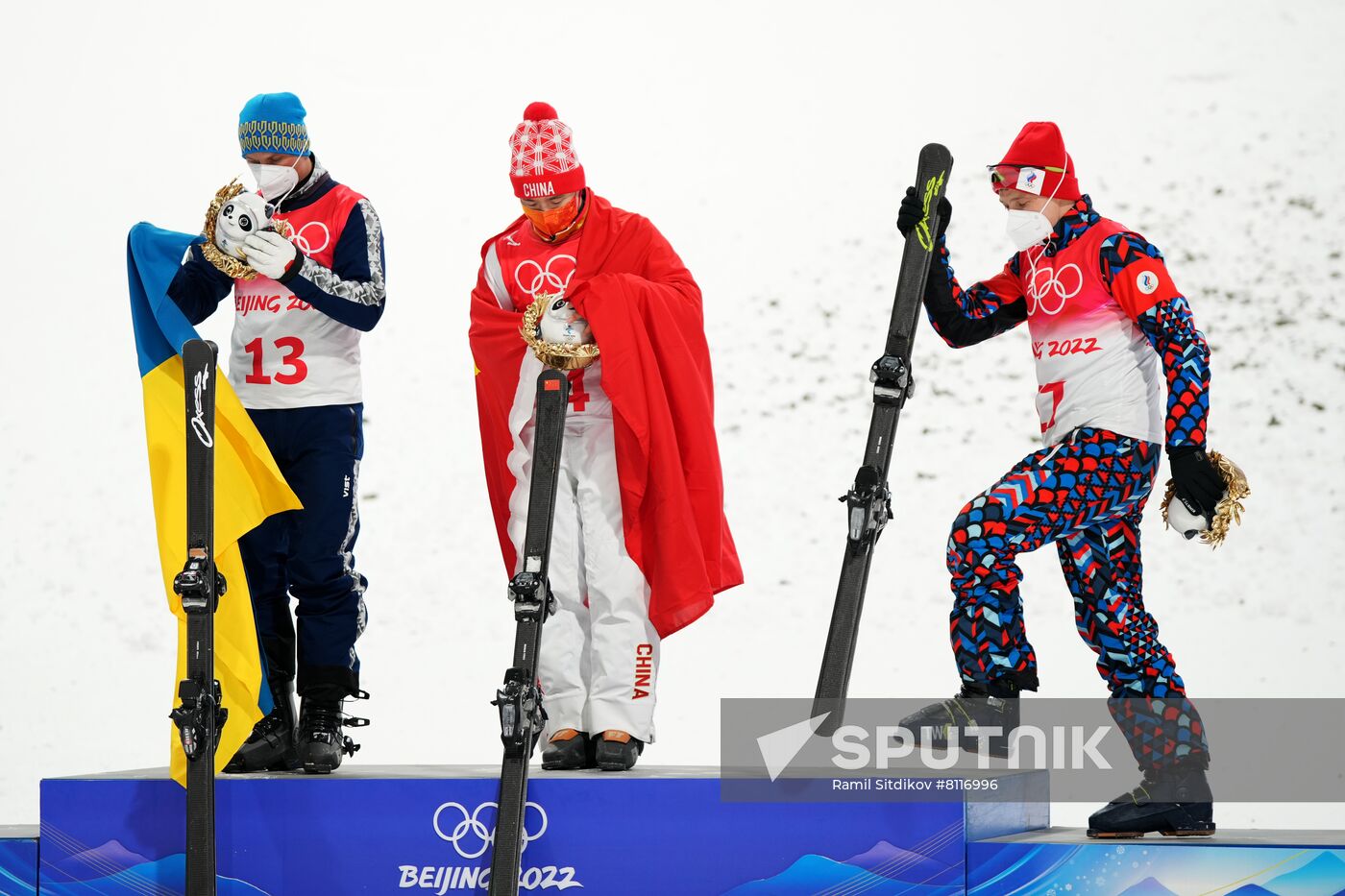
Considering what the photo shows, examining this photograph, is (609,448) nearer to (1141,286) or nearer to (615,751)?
(615,751)

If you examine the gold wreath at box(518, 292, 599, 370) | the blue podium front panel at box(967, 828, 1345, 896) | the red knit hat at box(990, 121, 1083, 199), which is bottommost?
the blue podium front panel at box(967, 828, 1345, 896)

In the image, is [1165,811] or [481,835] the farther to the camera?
[481,835]

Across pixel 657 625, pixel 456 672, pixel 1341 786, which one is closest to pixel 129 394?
pixel 456 672

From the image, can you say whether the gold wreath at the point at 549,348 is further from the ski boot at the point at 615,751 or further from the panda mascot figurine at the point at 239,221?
the ski boot at the point at 615,751

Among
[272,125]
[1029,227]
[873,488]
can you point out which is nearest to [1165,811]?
[873,488]

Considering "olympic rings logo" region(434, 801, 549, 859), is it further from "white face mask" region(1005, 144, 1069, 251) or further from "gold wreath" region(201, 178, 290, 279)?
"white face mask" region(1005, 144, 1069, 251)

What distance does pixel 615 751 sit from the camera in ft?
10.4

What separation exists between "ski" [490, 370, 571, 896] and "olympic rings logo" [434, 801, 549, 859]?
0.04 meters

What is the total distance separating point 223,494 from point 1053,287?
5.64 ft

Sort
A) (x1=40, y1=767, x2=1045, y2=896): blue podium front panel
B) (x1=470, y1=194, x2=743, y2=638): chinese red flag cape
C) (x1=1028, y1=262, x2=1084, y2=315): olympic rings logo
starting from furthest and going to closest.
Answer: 1. (x1=470, y1=194, x2=743, y2=638): chinese red flag cape
2. (x1=1028, y1=262, x2=1084, y2=315): olympic rings logo
3. (x1=40, y1=767, x2=1045, y2=896): blue podium front panel

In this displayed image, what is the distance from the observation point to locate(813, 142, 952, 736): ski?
298cm

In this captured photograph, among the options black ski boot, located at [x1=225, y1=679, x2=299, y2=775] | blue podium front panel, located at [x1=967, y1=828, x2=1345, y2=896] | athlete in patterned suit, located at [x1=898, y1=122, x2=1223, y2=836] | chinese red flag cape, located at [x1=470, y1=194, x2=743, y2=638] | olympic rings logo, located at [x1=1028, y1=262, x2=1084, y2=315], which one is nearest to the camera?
blue podium front panel, located at [x1=967, y1=828, x2=1345, y2=896]

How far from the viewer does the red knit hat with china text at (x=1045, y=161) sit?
3.16 meters

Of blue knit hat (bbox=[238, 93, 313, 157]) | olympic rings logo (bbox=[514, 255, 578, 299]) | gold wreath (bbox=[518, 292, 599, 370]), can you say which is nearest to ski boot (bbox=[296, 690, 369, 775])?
gold wreath (bbox=[518, 292, 599, 370])
